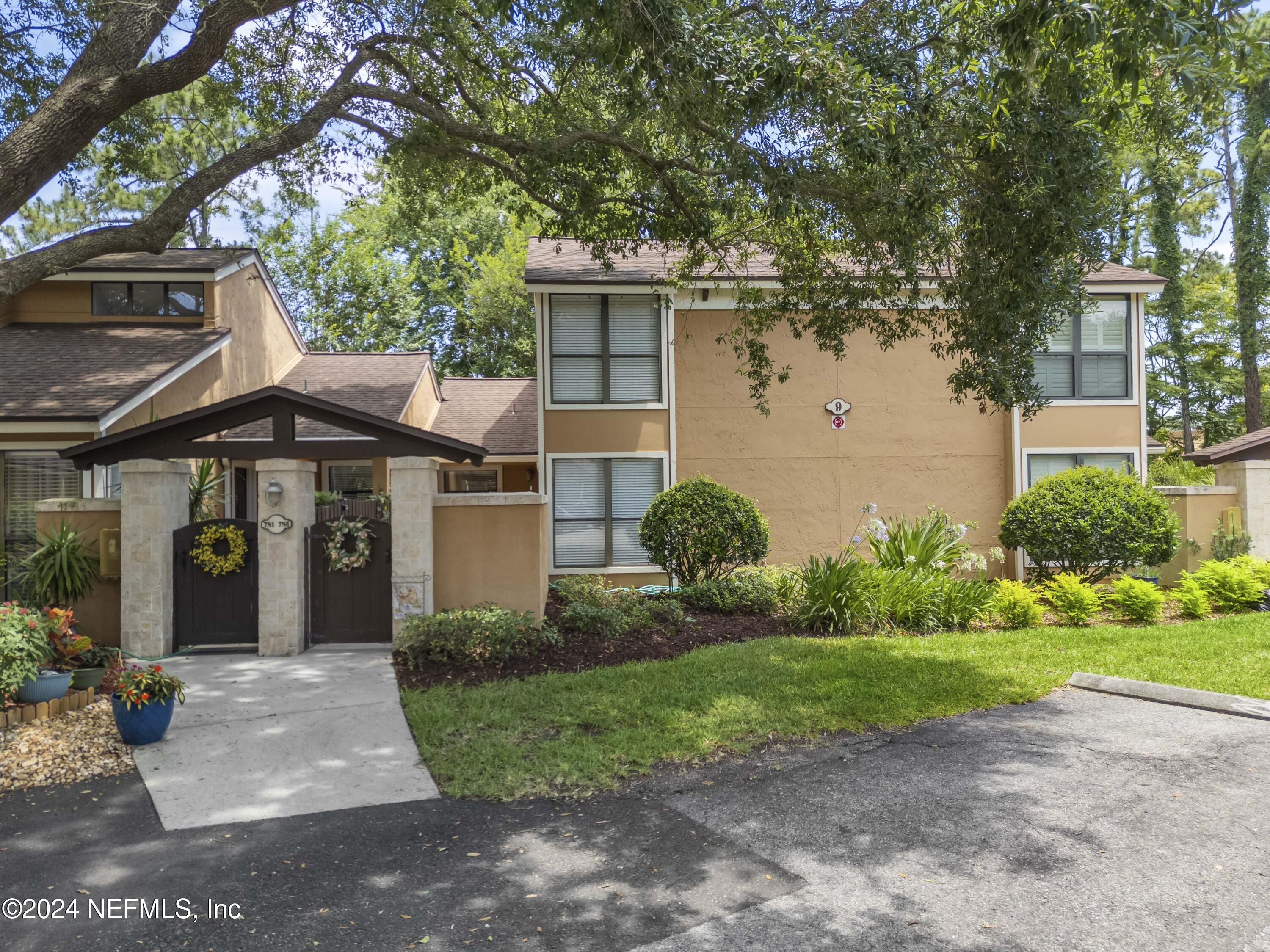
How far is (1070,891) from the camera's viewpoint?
13.3ft

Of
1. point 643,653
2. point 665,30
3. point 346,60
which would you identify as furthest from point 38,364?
point 665,30

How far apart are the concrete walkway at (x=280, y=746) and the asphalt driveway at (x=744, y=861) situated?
0.77 feet

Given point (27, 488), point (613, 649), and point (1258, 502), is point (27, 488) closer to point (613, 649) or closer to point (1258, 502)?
point (613, 649)

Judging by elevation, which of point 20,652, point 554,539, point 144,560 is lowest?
point 20,652

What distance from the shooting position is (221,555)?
9.49 meters

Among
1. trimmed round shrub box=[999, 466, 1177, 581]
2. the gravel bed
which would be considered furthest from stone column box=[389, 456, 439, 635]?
trimmed round shrub box=[999, 466, 1177, 581]

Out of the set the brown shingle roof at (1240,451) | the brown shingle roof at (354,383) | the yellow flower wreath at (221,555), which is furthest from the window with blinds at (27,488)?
the brown shingle roof at (1240,451)

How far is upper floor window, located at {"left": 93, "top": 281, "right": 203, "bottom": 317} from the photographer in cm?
1504

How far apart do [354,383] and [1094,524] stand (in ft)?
46.9

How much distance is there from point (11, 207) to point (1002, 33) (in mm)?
9691

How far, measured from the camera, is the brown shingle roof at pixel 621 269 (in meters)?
14.1

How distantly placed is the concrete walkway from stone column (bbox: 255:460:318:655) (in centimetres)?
45

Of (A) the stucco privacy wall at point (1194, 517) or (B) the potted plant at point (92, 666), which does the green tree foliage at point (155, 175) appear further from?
(A) the stucco privacy wall at point (1194, 517)

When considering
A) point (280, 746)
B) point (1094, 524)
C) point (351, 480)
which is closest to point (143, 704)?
point (280, 746)
